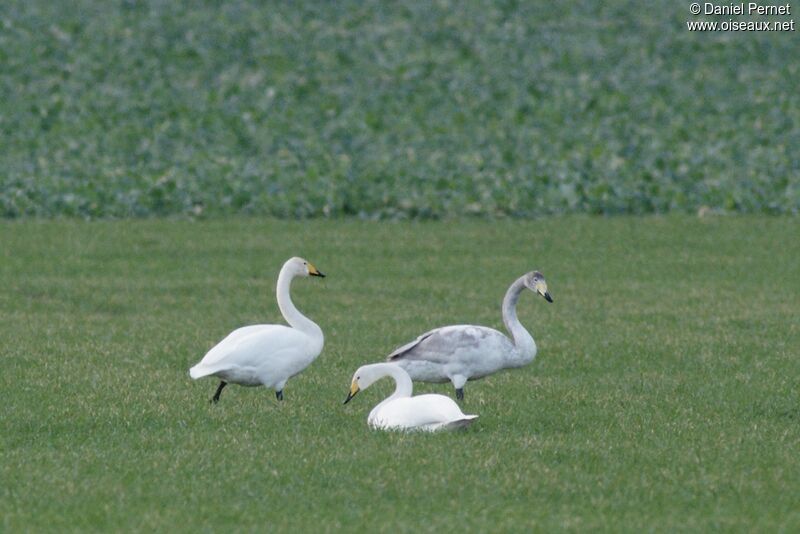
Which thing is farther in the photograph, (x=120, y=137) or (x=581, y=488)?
(x=120, y=137)

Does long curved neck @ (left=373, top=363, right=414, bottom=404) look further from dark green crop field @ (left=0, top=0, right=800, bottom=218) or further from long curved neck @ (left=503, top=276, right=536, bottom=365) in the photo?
dark green crop field @ (left=0, top=0, right=800, bottom=218)

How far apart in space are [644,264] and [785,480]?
12.6m

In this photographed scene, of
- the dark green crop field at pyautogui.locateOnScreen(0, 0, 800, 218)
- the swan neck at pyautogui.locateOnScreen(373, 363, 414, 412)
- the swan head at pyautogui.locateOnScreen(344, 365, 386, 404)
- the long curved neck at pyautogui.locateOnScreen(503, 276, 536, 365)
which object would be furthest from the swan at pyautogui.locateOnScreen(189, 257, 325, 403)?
the dark green crop field at pyautogui.locateOnScreen(0, 0, 800, 218)

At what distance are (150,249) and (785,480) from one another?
576 inches

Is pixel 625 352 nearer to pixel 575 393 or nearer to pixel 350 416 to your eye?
pixel 575 393

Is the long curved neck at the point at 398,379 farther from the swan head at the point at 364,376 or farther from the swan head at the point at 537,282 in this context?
the swan head at the point at 537,282

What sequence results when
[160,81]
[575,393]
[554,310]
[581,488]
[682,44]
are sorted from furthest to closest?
[682,44], [160,81], [554,310], [575,393], [581,488]

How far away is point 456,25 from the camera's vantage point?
41.3 m

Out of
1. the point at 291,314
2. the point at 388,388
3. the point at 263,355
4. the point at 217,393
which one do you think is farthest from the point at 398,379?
the point at 388,388

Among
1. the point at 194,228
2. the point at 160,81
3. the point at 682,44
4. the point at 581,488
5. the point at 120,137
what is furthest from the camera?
the point at 682,44

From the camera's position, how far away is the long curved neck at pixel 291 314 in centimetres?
1189

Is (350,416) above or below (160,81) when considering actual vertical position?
below

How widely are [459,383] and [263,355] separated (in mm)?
1578

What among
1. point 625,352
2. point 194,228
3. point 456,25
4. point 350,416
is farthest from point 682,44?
point 350,416
